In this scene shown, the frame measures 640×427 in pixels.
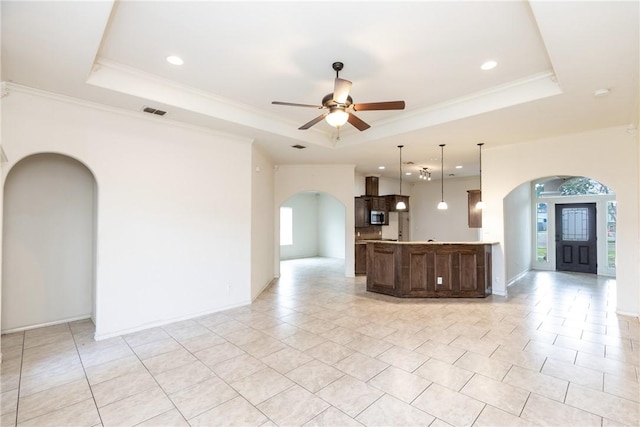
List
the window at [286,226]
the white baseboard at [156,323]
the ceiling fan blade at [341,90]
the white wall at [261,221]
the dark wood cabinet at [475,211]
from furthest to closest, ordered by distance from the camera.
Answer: the window at [286,226] → the dark wood cabinet at [475,211] → the white wall at [261,221] → the white baseboard at [156,323] → the ceiling fan blade at [341,90]

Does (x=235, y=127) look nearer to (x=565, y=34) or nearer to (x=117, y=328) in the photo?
(x=117, y=328)

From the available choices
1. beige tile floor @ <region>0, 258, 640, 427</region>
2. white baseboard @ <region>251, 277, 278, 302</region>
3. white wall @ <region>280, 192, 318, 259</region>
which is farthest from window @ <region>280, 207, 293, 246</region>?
beige tile floor @ <region>0, 258, 640, 427</region>

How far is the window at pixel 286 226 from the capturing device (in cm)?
1159

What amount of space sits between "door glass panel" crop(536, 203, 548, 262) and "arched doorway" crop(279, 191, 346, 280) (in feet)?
20.6

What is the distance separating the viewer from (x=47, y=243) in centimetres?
423

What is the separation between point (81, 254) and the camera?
14.7ft

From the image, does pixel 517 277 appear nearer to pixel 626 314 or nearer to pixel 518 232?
pixel 518 232

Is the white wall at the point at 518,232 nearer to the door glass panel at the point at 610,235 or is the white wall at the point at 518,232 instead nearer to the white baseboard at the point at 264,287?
the door glass panel at the point at 610,235

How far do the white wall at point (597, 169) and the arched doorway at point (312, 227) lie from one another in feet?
20.7

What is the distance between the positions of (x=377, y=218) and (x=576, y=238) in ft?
18.6

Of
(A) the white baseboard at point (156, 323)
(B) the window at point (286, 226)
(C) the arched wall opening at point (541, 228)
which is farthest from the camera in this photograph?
(B) the window at point (286, 226)

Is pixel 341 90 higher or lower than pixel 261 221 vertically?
higher

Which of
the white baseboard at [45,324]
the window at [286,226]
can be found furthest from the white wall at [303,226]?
the white baseboard at [45,324]

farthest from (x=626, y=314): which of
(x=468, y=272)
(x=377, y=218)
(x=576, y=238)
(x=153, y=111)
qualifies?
(x=153, y=111)
